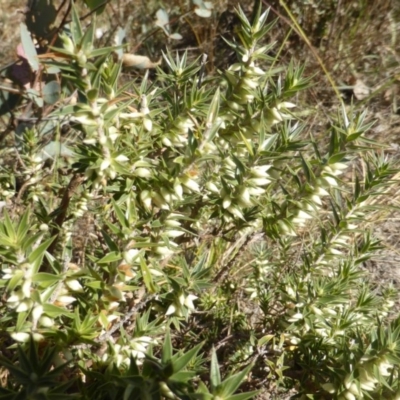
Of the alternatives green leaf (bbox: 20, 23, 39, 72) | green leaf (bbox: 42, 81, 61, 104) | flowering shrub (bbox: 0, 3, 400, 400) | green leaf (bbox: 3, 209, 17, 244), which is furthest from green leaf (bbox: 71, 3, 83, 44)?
green leaf (bbox: 42, 81, 61, 104)

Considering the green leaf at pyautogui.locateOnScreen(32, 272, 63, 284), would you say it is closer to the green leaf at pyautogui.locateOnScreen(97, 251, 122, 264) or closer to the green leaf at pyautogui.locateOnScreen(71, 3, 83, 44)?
the green leaf at pyautogui.locateOnScreen(97, 251, 122, 264)

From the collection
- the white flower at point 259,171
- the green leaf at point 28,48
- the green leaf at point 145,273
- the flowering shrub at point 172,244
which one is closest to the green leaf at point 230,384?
the flowering shrub at point 172,244

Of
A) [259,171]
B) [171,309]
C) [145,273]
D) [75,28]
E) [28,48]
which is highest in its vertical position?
[75,28]

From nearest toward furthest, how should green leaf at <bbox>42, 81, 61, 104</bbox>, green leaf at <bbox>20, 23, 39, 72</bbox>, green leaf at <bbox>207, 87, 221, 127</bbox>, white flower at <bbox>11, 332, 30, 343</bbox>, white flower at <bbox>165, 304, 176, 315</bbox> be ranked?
white flower at <bbox>11, 332, 30, 343</bbox>
green leaf at <bbox>207, 87, 221, 127</bbox>
white flower at <bbox>165, 304, 176, 315</bbox>
green leaf at <bbox>20, 23, 39, 72</bbox>
green leaf at <bbox>42, 81, 61, 104</bbox>

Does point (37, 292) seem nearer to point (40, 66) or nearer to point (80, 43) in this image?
point (80, 43)

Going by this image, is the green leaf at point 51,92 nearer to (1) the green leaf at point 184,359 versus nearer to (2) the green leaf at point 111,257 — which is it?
(2) the green leaf at point 111,257

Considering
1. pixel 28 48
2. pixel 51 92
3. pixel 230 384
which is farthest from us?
pixel 51 92

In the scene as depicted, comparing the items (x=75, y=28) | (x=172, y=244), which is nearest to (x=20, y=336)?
(x=172, y=244)

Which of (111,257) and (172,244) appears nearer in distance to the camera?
(111,257)

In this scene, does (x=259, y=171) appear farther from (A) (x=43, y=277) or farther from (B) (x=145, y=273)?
(A) (x=43, y=277)

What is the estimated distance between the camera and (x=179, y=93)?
1.24m

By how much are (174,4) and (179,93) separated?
2546 millimetres

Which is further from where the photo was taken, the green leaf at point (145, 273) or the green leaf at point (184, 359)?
the green leaf at point (145, 273)

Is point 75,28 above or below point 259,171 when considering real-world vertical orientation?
above
